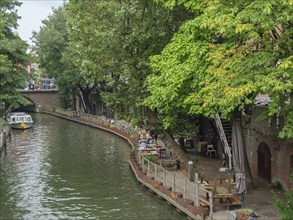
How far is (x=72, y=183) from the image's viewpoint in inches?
1005

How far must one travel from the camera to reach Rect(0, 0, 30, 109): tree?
115 ft

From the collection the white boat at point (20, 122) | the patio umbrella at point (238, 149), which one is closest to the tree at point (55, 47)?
the white boat at point (20, 122)

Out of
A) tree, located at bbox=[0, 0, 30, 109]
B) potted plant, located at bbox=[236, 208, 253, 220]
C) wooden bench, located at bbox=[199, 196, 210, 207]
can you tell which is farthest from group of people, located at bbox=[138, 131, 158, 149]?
potted plant, located at bbox=[236, 208, 253, 220]

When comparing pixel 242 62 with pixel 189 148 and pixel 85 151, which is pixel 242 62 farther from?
pixel 85 151

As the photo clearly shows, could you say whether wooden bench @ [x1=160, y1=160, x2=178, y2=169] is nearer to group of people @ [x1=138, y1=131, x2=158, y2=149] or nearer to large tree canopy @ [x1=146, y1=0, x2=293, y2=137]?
group of people @ [x1=138, y1=131, x2=158, y2=149]

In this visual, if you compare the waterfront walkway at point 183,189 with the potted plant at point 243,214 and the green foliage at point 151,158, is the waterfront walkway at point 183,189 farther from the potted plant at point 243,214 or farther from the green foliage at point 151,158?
the potted plant at point 243,214

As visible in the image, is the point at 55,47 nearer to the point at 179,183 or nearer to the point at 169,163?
the point at 169,163

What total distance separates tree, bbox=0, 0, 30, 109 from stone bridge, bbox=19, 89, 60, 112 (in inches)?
1467

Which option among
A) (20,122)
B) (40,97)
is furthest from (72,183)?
(40,97)

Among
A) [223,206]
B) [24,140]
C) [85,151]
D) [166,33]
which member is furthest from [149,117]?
[24,140]

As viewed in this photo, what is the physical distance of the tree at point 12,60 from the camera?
115ft

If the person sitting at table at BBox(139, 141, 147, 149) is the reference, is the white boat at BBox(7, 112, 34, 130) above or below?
above

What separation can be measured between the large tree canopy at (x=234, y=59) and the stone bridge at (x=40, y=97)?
198 ft

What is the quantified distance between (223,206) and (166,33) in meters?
9.34
